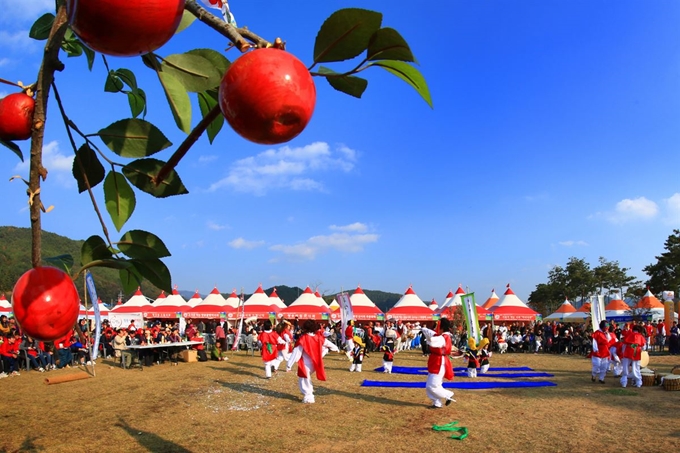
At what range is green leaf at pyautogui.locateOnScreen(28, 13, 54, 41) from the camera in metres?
1.11

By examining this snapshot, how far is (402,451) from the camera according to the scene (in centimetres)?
A: 572

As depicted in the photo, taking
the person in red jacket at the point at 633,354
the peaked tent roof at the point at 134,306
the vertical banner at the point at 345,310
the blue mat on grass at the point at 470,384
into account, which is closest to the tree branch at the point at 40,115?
the blue mat on grass at the point at 470,384

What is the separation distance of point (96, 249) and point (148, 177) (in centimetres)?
19

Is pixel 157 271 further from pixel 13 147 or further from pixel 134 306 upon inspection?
pixel 134 306

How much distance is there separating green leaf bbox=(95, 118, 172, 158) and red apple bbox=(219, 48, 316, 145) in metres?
0.39

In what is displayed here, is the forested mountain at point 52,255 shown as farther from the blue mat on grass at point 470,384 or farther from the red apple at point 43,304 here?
the blue mat on grass at point 470,384

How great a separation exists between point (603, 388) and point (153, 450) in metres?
9.55

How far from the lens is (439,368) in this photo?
8234 mm

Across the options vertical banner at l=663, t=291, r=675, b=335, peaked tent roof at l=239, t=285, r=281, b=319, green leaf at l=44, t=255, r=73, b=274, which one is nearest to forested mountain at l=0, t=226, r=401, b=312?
green leaf at l=44, t=255, r=73, b=274

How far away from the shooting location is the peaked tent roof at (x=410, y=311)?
22.7m

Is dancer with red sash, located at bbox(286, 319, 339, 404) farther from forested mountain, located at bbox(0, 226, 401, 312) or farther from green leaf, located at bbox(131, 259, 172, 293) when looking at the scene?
green leaf, located at bbox(131, 259, 172, 293)

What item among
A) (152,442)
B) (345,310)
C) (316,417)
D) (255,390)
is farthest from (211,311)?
(152,442)

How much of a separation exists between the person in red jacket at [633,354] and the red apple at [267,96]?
1216 cm

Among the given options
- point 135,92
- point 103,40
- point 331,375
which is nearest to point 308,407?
point 331,375
